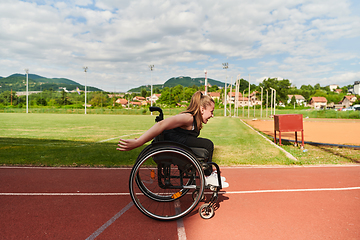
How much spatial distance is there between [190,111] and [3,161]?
5.62 meters

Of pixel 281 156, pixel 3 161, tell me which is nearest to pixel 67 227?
pixel 3 161

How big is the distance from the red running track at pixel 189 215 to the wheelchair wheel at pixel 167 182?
209mm

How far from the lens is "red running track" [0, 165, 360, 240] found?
2703 millimetres

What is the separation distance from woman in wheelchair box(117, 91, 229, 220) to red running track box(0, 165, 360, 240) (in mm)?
289

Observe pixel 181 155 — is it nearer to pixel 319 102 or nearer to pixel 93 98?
pixel 93 98

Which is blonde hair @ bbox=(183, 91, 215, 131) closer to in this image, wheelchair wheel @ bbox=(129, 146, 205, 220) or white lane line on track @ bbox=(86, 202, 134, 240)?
wheelchair wheel @ bbox=(129, 146, 205, 220)

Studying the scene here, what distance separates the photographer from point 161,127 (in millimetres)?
2824

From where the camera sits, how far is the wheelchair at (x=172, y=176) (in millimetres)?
2838

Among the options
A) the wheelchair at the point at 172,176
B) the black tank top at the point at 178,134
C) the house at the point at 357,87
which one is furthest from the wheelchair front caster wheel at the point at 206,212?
the house at the point at 357,87

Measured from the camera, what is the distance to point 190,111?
9.92 feet

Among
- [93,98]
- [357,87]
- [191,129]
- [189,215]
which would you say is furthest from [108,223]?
[357,87]

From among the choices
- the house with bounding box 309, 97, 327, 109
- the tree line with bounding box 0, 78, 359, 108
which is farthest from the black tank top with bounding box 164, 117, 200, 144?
the house with bounding box 309, 97, 327, 109

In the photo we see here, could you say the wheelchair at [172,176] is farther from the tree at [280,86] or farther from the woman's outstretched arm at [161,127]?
the tree at [280,86]

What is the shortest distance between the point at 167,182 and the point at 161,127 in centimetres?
82
